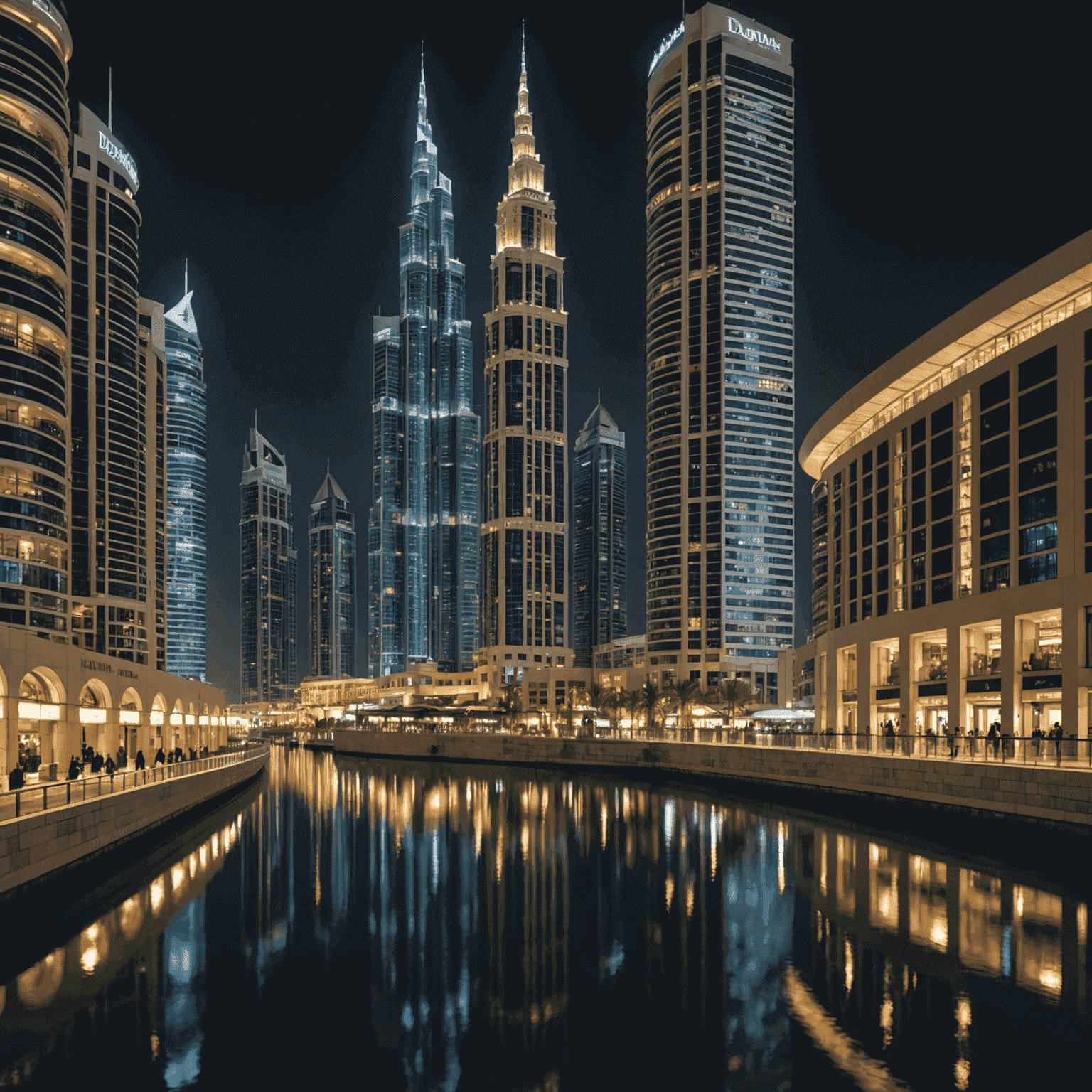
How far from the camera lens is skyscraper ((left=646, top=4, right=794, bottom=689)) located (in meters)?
169

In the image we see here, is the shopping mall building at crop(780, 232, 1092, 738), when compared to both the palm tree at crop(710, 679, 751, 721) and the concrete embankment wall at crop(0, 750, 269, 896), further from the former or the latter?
the concrete embankment wall at crop(0, 750, 269, 896)

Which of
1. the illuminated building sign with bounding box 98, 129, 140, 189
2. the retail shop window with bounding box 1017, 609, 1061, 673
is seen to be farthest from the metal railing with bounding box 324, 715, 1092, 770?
the illuminated building sign with bounding box 98, 129, 140, 189

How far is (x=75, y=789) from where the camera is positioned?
2716 centimetres

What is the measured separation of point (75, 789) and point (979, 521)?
48.9m

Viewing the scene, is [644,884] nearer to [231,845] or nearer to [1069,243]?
[231,845]

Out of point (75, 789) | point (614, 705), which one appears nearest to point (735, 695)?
point (614, 705)

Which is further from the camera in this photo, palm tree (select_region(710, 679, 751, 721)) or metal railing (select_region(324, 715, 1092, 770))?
palm tree (select_region(710, 679, 751, 721))

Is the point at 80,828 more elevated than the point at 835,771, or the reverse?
the point at 80,828

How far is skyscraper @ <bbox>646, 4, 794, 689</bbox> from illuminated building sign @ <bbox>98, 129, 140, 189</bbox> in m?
92.3

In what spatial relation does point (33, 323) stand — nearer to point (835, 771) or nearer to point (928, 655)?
point (835, 771)

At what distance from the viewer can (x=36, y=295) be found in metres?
75.8

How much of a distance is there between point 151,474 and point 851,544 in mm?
96828

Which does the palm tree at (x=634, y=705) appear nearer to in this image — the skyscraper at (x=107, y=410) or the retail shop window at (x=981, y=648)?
the skyscraper at (x=107, y=410)

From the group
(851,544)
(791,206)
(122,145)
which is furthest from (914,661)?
(791,206)
